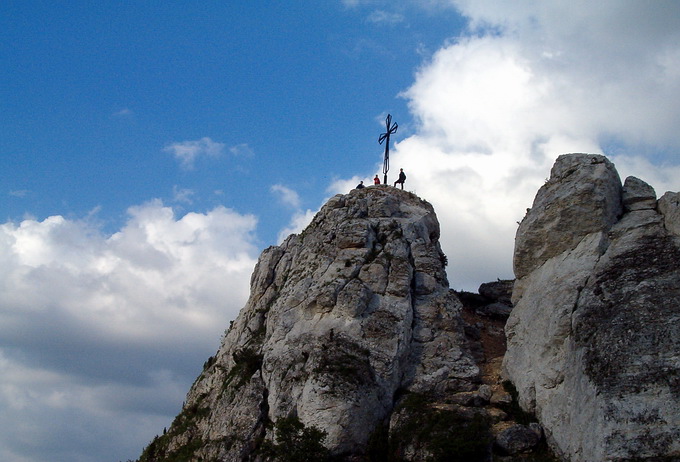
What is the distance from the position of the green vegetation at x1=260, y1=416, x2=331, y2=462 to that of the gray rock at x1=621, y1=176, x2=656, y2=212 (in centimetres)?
1695

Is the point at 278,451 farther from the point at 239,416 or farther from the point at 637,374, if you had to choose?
the point at 637,374

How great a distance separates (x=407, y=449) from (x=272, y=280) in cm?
1705

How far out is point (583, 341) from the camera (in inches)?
990

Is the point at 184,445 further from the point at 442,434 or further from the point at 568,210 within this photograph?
the point at 568,210

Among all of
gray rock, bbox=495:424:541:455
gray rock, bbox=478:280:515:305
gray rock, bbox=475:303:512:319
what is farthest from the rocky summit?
gray rock, bbox=478:280:515:305

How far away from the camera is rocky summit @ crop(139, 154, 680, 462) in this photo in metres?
23.3

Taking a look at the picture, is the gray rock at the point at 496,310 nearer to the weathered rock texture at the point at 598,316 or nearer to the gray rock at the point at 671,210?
the weathered rock texture at the point at 598,316

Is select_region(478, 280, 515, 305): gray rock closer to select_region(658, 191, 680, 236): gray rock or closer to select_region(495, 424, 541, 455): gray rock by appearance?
select_region(658, 191, 680, 236): gray rock

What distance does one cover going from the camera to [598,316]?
2528 centimetres

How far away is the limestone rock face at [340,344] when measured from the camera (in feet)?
97.8

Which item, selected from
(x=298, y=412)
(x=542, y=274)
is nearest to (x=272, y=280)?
(x=298, y=412)

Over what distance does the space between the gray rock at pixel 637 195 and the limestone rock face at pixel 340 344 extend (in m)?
9.50

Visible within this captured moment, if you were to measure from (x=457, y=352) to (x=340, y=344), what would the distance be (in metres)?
5.64

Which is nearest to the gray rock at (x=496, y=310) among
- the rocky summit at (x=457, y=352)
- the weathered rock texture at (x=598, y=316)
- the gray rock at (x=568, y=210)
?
the rocky summit at (x=457, y=352)
